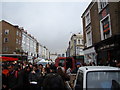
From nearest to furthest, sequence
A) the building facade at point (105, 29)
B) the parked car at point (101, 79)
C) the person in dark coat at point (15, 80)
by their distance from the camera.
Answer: the parked car at point (101, 79)
the person in dark coat at point (15, 80)
the building facade at point (105, 29)

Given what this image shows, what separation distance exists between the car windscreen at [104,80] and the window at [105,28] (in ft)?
40.0

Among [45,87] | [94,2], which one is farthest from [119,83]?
[94,2]

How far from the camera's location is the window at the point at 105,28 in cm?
1546

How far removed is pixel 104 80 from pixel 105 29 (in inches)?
525

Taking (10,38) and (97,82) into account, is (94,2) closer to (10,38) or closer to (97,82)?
(97,82)

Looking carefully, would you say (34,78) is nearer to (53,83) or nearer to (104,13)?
(53,83)

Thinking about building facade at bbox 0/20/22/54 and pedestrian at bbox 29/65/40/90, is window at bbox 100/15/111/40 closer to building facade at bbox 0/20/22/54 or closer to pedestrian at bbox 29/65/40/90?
pedestrian at bbox 29/65/40/90

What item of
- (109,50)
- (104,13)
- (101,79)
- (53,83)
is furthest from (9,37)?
(101,79)

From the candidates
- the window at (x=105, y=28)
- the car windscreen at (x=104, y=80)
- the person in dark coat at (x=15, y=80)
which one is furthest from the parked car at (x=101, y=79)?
the window at (x=105, y=28)

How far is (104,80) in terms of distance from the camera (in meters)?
3.79

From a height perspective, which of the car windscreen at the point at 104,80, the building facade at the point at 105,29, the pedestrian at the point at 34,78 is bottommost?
the pedestrian at the point at 34,78

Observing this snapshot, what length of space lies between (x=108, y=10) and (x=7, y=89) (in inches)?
504

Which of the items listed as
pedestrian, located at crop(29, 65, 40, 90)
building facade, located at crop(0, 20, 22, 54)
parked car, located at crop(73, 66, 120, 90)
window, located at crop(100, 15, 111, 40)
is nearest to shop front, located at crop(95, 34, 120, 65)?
window, located at crop(100, 15, 111, 40)

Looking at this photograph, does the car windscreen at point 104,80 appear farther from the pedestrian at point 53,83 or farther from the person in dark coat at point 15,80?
the person in dark coat at point 15,80
